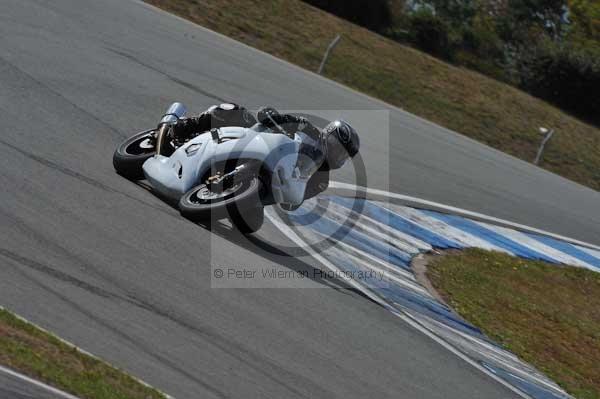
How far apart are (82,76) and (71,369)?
26.6 feet

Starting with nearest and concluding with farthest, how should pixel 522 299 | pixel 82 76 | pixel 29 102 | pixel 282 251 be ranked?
1. pixel 282 251
2. pixel 29 102
3. pixel 522 299
4. pixel 82 76

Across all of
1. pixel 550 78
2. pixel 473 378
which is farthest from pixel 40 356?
pixel 550 78

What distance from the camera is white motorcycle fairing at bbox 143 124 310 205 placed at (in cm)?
881

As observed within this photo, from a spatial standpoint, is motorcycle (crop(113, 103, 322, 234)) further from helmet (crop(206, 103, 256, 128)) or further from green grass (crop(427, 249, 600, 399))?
green grass (crop(427, 249, 600, 399))

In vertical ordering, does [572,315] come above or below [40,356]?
below

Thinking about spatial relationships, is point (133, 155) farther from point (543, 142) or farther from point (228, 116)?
point (543, 142)

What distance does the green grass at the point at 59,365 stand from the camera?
527cm

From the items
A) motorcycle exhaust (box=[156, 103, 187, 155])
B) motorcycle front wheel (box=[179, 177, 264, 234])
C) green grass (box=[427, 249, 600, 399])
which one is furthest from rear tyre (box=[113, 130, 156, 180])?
green grass (box=[427, 249, 600, 399])

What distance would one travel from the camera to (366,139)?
54.0 ft

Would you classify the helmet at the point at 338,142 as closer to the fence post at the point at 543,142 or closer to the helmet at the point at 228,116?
the helmet at the point at 228,116

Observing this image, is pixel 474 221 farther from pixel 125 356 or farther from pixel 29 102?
pixel 125 356

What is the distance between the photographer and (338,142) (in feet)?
29.6

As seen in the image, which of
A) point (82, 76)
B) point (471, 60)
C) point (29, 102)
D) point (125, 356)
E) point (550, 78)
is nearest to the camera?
point (125, 356)

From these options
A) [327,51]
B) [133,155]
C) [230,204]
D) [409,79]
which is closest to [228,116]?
[133,155]
